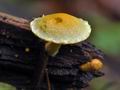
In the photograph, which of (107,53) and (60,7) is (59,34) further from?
(60,7)

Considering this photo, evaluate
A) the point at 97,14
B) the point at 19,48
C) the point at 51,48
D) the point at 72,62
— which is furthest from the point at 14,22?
the point at 97,14

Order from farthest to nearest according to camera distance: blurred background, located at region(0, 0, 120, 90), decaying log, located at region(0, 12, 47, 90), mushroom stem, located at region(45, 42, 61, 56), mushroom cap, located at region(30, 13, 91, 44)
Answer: blurred background, located at region(0, 0, 120, 90) < decaying log, located at region(0, 12, 47, 90) < mushroom stem, located at region(45, 42, 61, 56) < mushroom cap, located at region(30, 13, 91, 44)

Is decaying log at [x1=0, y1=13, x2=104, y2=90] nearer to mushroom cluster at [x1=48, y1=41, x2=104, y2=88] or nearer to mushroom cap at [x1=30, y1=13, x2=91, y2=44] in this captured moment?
mushroom cluster at [x1=48, y1=41, x2=104, y2=88]

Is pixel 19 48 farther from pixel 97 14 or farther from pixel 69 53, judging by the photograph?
pixel 97 14

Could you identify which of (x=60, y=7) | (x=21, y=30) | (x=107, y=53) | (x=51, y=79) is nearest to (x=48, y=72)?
(x=51, y=79)

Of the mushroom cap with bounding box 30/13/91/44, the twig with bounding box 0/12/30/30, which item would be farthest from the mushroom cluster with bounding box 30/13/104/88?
the twig with bounding box 0/12/30/30

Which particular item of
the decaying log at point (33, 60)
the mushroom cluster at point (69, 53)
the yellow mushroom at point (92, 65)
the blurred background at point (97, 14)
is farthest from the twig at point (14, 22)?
the blurred background at point (97, 14)
